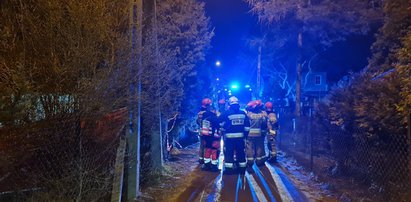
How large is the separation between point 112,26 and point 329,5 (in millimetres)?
15810

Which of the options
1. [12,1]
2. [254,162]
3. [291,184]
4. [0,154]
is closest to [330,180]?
[291,184]

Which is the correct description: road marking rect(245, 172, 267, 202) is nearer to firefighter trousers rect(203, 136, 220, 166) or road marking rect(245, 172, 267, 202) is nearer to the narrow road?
the narrow road

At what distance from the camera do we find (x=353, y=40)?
27250mm

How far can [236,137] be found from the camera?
917 centimetres

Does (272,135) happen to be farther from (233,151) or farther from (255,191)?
(255,191)

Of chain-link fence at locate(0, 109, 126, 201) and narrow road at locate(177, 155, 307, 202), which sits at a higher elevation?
chain-link fence at locate(0, 109, 126, 201)

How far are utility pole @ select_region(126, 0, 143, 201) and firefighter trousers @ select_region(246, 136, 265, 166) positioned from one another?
13.4 ft

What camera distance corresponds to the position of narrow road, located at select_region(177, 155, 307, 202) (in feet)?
22.6

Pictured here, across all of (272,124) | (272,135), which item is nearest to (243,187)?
(272,135)

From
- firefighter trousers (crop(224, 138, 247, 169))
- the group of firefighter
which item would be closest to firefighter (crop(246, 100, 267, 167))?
the group of firefighter

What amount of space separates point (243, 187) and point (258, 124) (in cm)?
279

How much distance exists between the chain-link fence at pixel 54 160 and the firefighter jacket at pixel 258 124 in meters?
5.30

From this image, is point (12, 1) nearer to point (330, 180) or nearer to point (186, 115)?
point (330, 180)

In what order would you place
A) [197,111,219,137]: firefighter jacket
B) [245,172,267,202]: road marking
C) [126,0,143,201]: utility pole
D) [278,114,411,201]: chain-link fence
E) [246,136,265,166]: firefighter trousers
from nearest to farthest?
[278,114,411,201]: chain-link fence, [126,0,143,201]: utility pole, [245,172,267,202]: road marking, [197,111,219,137]: firefighter jacket, [246,136,265,166]: firefighter trousers
